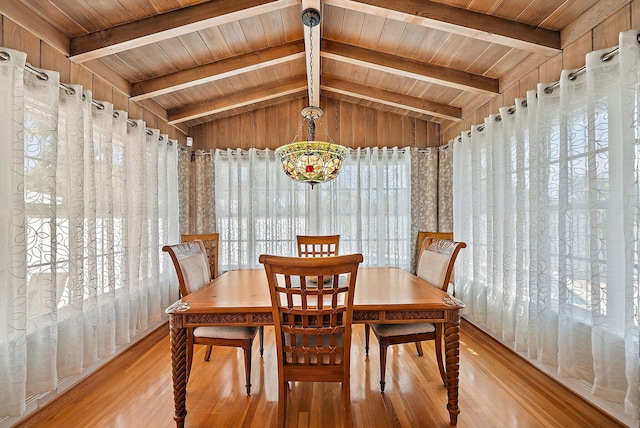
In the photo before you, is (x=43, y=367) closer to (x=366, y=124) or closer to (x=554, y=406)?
(x=554, y=406)

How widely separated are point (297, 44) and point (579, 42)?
211cm

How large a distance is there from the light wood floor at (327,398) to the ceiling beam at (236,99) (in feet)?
8.42

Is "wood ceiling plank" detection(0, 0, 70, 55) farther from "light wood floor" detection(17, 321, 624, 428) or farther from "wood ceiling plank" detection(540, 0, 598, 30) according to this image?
"wood ceiling plank" detection(540, 0, 598, 30)

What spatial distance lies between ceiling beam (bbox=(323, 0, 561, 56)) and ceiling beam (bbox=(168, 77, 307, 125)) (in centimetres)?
141

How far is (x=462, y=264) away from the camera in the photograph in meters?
3.21

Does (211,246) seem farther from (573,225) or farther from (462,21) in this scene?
(573,225)

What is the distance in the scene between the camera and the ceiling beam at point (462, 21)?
1986mm

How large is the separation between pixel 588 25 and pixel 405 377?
2.65m

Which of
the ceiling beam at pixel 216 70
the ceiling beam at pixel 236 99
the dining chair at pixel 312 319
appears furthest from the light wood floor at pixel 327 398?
the ceiling beam at pixel 236 99

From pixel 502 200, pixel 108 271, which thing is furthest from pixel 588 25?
pixel 108 271

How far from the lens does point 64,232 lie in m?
1.90

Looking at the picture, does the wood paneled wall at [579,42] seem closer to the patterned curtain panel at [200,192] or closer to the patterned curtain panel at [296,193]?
the patterned curtain panel at [296,193]

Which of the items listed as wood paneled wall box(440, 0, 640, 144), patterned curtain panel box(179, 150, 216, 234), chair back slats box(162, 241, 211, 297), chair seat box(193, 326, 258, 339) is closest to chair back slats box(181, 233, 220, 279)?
patterned curtain panel box(179, 150, 216, 234)

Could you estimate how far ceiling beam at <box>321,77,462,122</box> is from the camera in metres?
3.40
